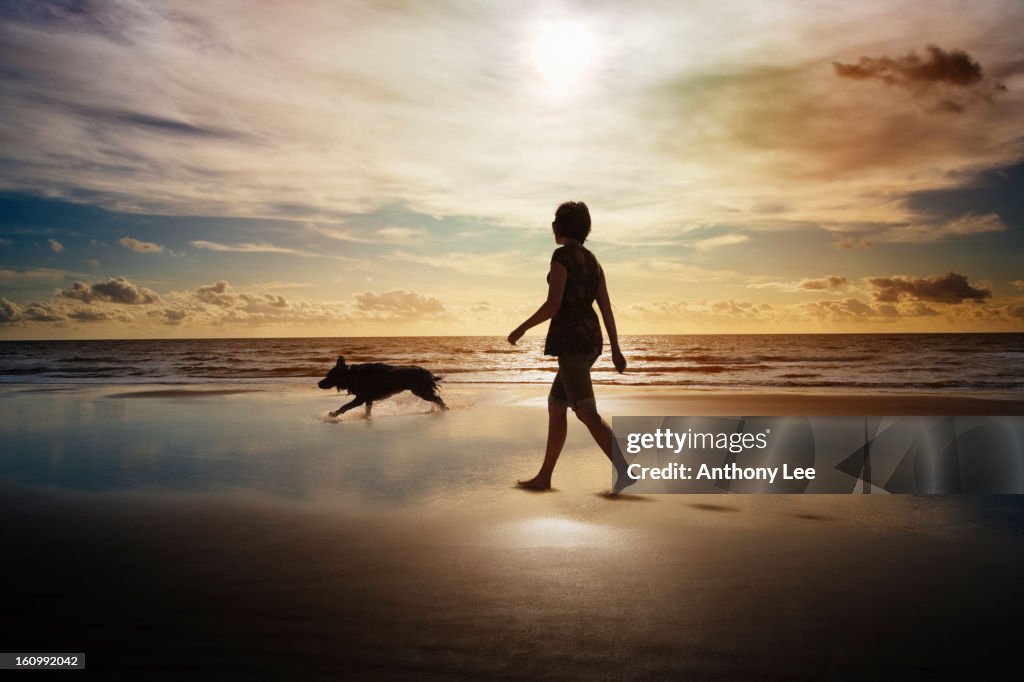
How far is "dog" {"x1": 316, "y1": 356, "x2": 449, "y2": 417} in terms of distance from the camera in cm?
1083

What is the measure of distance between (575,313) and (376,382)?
6378 millimetres

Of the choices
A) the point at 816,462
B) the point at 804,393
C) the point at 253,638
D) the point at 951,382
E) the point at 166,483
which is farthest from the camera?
the point at 951,382

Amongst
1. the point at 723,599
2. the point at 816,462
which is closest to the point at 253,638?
the point at 723,599

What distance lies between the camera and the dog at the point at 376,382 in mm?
10828

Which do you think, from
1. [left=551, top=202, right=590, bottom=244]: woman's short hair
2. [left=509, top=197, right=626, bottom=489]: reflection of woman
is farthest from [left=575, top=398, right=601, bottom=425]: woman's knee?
[left=551, top=202, right=590, bottom=244]: woman's short hair

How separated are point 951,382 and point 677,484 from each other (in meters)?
19.2

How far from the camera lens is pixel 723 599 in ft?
9.62

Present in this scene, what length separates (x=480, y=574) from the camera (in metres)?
3.28

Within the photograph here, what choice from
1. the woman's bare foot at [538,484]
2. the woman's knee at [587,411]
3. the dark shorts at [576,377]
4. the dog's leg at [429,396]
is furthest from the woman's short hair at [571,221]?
the dog's leg at [429,396]

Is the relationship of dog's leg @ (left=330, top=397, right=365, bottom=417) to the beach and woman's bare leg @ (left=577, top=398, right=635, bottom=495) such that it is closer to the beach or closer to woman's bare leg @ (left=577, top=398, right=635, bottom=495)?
the beach

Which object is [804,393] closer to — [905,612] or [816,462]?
[816,462]

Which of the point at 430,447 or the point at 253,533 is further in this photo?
the point at 430,447

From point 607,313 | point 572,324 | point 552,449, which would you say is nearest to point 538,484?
point 552,449

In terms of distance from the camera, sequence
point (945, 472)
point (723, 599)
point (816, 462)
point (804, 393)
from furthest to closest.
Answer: point (804, 393), point (816, 462), point (945, 472), point (723, 599)
